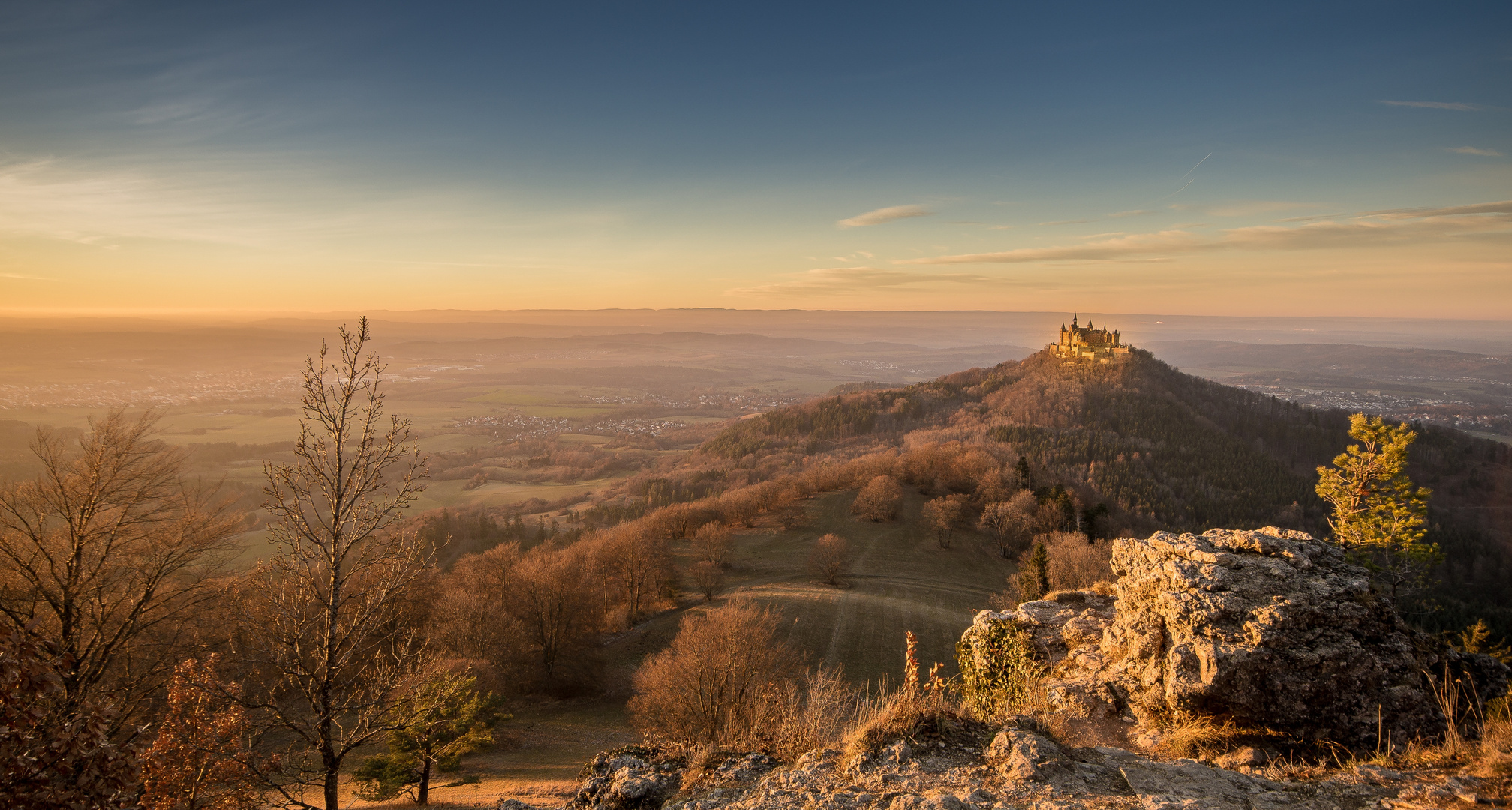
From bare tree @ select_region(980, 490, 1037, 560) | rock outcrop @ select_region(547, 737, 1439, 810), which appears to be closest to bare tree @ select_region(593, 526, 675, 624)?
rock outcrop @ select_region(547, 737, 1439, 810)

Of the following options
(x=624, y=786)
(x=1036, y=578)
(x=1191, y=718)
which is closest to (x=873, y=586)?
(x=1036, y=578)

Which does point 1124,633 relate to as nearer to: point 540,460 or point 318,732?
point 318,732

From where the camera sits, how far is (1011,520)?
71.2 meters

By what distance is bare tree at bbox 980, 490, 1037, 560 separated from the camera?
234 ft

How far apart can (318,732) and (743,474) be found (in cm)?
10445

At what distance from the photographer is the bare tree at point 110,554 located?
13.7 m

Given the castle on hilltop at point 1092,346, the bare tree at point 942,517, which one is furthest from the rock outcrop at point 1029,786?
the castle on hilltop at point 1092,346

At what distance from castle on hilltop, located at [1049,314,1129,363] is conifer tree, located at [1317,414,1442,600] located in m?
185

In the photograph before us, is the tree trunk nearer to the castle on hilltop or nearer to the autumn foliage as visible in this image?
the autumn foliage

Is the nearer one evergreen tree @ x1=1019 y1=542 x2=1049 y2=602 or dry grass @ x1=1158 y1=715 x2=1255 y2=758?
dry grass @ x1=1158 y1=715 x2=1255 y2=758

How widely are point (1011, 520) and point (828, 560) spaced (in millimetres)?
28769

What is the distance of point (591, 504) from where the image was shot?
104812 millimetres

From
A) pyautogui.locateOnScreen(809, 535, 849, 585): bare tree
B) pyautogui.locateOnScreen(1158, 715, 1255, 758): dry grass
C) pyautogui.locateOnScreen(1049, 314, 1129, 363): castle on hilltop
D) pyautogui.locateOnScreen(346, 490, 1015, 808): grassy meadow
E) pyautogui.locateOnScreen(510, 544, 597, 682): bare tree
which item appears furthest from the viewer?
pyautogui.locateOnScreen(1049, 314, 1129, 363): castle on hilltop

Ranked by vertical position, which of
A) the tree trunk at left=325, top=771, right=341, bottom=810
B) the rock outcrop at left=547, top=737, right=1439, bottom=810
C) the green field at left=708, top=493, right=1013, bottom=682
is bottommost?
the green field at left=708, top=493, right=1013, bottom=682
